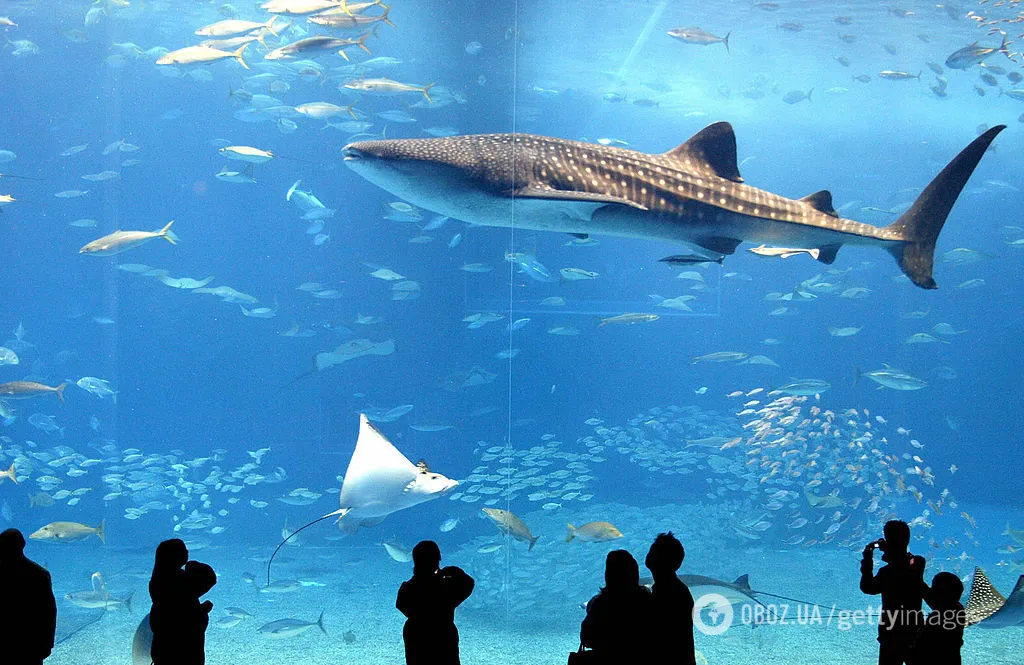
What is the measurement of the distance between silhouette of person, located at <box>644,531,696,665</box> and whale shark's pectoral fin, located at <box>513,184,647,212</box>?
2.15 m

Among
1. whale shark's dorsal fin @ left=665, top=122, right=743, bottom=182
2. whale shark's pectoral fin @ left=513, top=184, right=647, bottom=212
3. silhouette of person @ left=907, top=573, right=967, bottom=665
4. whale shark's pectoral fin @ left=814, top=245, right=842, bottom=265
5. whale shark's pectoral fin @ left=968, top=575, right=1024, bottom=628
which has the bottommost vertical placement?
whale shark's pectoral fin @ left=968, top=575, right=1024, bottom=628

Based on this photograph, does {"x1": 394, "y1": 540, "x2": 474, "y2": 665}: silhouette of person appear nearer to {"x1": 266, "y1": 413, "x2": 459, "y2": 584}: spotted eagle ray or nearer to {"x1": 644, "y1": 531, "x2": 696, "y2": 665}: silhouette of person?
{"x1": 644, "y1": 531, "x2": 696, "y2": 665}: silhouette of person

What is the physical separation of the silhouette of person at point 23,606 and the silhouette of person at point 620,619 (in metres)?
1.77

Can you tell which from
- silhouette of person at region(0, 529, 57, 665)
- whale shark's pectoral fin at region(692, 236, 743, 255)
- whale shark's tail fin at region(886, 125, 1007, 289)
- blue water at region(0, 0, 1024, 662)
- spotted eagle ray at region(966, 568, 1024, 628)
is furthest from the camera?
blue water at region(0, 0, 1024, 662)

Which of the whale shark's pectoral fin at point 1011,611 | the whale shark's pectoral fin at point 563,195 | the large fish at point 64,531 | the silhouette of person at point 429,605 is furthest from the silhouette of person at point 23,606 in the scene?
the large fish at point 64,531

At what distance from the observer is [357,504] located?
178 inches

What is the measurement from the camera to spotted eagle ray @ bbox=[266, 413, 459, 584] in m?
4.30

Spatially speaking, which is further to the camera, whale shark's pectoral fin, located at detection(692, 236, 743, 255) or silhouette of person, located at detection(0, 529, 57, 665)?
whale shark's pectoral fin, located at detection(692, 236, 743, 255)

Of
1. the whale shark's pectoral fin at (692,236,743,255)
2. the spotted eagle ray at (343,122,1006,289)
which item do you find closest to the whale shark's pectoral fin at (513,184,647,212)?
the spotted eagle ray at (343,122,1006,289)

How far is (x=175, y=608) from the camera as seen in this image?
213cm

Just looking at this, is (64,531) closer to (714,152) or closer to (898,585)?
(714,152)

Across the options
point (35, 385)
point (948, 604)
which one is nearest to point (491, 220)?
point (948, 604)

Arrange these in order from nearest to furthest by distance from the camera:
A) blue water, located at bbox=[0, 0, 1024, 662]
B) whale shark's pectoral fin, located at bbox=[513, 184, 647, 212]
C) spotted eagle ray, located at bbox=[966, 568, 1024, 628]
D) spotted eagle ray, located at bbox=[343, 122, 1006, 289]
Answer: spotted eagle ray, located at bbox=[966, 568, 1024, 628] < whale shark's pectoral fin, located at bbox=[513, 184, 647, 212] < spotted eagle ray, located at bbox=[343, 122, 1006, 289] < blue water, located at bbox=[0, 0, 1024, 662]

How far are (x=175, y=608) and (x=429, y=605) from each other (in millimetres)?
838
